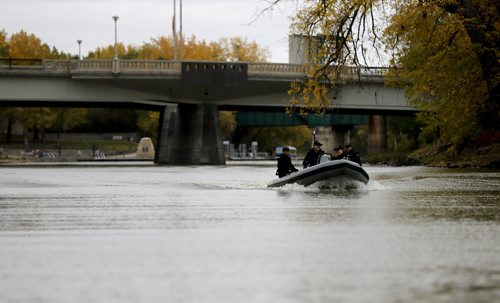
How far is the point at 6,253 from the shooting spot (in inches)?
594

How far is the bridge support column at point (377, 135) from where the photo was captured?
107 meters

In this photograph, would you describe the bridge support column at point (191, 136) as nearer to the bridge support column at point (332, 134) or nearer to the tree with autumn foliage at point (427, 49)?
the tree with autumn foliage at point (427, 49)

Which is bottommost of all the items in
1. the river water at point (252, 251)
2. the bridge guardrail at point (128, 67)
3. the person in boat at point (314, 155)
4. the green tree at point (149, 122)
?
the river water at point (252, 251)

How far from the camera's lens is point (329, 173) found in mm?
32531

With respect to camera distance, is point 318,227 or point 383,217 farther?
point 383,217

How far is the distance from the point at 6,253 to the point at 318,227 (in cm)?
565

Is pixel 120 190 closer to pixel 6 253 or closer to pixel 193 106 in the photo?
pixel 6 253

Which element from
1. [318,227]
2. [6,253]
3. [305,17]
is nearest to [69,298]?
[6,253]

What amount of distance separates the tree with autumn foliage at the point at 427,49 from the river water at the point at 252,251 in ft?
41.6

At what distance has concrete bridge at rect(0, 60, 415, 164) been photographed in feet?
257

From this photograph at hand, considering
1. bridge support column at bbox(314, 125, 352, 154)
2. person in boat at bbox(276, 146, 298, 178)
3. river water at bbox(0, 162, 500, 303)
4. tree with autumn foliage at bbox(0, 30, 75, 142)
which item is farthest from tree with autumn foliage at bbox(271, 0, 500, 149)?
bridge support column at bbox(314, 125, 352, 154)

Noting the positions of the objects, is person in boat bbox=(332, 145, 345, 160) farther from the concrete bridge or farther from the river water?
the concrete bridge

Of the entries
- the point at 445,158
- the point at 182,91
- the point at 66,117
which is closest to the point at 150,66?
the point at 182,91

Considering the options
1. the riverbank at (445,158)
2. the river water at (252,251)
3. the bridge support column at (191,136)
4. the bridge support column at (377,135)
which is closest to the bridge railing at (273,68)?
the bridge support column at (191,136)
